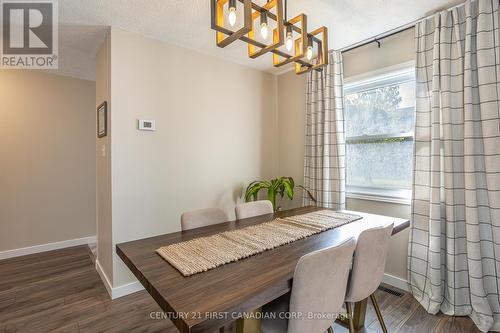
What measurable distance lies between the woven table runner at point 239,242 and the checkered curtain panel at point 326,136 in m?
0.85

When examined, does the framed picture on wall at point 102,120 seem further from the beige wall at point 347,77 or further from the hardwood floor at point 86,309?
the beige wall at point 347,77

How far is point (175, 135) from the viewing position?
2592mm

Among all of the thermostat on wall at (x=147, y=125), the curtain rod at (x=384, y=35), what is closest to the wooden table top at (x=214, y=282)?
the thermostat on wall at (x=147, y=125)

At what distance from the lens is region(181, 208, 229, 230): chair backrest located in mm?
1718

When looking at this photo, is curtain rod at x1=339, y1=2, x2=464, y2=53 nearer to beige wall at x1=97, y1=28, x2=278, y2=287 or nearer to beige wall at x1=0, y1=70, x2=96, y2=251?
beige wall at x1=97, y1=28, x2=278, y2=287

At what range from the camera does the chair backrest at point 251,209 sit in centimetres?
201

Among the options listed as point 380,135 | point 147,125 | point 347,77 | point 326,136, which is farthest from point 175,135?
point 380,135

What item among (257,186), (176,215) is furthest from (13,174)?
(257,186)

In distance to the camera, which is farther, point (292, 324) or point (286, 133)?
point (286, 133)

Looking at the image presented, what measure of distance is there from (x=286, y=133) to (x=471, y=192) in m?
2.15

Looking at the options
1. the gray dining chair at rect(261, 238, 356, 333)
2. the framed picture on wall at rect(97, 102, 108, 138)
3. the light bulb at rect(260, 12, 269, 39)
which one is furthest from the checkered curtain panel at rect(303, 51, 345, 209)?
the framed picture on wall at rect(97, 102, 108, 138)

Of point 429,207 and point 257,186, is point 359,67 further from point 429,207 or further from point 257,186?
point 257,186

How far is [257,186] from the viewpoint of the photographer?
3.05 metres

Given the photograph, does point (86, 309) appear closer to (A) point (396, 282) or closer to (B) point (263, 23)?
(B) point (263, 23)
